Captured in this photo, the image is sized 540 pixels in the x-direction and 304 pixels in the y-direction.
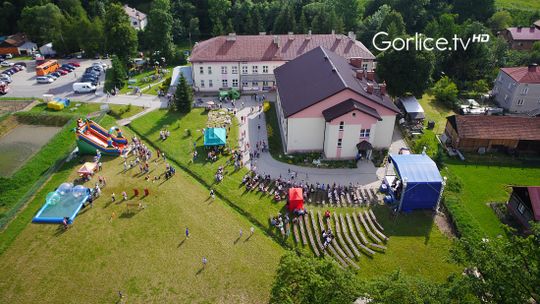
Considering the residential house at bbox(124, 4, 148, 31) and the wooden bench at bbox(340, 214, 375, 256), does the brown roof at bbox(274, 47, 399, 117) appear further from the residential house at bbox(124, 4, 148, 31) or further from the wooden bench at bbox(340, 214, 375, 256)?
the residential house at bbox(124, 4, 148, 31)

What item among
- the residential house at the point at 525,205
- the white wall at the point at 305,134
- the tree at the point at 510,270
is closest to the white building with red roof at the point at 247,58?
the white wall at the point at 305,134

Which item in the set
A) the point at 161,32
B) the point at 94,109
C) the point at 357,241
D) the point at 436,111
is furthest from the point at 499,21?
the point at 94,109

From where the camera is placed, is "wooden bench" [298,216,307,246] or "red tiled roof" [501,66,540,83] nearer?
"wooden bench" [298,216,307,246]

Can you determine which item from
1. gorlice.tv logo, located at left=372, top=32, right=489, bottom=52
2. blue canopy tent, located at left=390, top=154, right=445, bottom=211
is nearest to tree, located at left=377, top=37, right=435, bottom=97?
gorlice.tv logo, located at left=372, top=32, right=489, bottom=52

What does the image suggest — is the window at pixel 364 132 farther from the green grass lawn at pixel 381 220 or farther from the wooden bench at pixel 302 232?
the wooden bench at pixel 302 232

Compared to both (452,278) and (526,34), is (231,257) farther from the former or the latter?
(526,34)

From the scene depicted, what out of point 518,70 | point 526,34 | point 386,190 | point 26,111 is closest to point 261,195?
point 386,190
